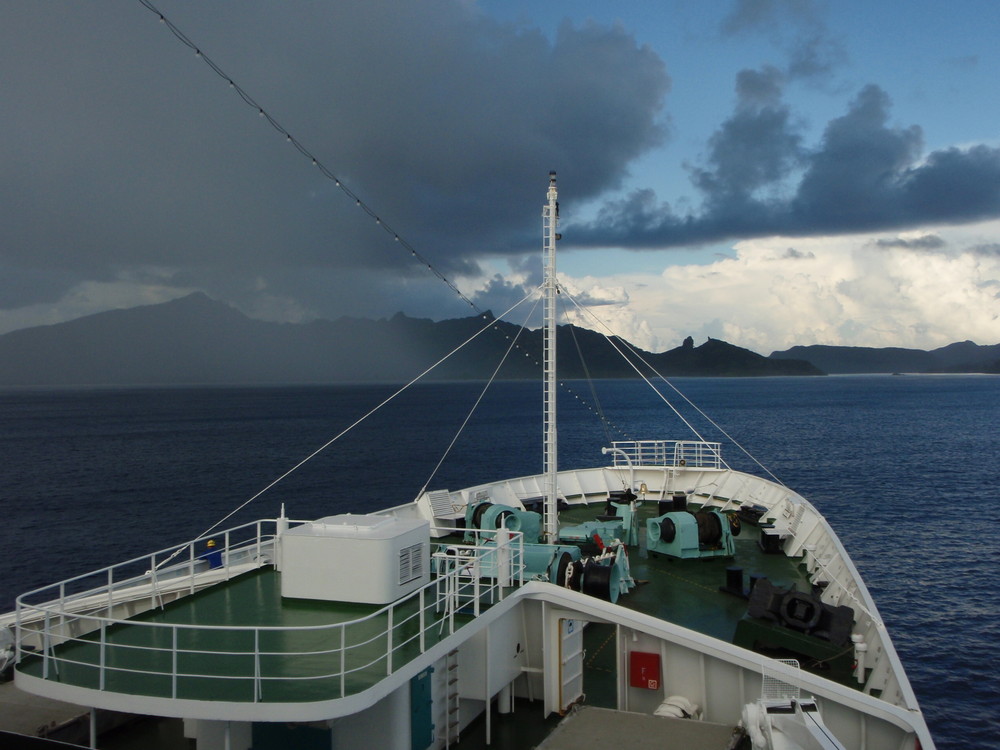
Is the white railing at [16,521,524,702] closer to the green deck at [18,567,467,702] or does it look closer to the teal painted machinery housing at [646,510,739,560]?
the green deck at [18,567,467,702]

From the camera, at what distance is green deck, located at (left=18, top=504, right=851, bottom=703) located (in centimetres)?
976

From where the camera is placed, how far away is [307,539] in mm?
13070

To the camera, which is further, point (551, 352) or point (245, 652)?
point (551, 352)

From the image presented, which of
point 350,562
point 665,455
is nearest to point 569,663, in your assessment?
point 350,562

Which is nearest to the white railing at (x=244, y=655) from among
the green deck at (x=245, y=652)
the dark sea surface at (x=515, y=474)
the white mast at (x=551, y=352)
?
the green deck at (x=245, y=652)

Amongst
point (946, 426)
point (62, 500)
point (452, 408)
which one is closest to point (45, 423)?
point (452, 408)

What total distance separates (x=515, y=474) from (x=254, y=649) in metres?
70.0

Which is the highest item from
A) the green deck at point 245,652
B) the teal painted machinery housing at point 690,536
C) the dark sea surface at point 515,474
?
the green deck at point 245,652

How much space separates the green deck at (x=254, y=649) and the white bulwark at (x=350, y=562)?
249 mm

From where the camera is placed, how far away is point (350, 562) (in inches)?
508

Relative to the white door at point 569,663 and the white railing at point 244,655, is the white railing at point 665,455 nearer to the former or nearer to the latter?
the white door at point 569,663

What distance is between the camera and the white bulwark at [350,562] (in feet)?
42.0

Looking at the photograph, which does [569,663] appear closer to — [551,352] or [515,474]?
[551,352]

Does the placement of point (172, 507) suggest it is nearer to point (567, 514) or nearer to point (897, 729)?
point (567, 514)
